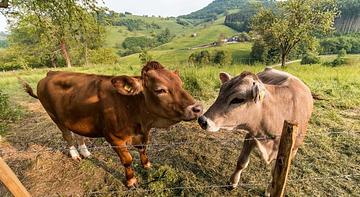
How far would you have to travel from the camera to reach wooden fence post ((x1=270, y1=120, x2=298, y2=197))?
232cm

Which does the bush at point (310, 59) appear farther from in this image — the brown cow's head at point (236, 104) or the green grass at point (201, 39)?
the green grass at point (201, 39)

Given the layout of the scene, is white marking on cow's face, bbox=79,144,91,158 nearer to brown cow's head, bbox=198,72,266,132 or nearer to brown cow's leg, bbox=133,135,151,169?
brown cow's leg, bbox=133,135,151,169

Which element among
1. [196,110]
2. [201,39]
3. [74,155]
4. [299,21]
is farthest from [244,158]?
[201,39]

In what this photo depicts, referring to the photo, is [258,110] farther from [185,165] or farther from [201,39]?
[201,39]

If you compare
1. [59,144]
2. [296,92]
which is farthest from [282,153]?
[59,144]

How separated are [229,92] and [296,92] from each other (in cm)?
120

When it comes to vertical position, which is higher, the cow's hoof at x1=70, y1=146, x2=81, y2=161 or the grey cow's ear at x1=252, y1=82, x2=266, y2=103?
the grey cow's ear at x1=252, y1=82, x2=266, y2=103

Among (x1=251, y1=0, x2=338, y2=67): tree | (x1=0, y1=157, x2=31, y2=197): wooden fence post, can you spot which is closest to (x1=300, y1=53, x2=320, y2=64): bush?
(x1=251, y1=0, x2=338, y2=67): tree

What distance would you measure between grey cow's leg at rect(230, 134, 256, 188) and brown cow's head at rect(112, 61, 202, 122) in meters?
1.00

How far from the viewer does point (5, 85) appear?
511 inches

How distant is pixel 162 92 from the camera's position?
3.35 metres

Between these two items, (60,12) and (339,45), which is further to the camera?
(339,45)

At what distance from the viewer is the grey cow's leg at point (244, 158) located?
3824 mm

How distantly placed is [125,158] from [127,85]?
3.87ft
